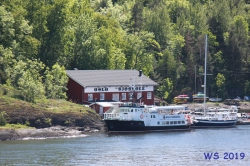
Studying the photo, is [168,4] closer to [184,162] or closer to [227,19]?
[227,19]

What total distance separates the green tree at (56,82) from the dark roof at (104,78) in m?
1.96

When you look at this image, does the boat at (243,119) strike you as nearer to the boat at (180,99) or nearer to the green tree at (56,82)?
the boat at (180,99)

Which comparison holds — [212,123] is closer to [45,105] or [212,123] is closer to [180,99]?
[45,105]

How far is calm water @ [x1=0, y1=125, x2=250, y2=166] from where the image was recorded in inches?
2697

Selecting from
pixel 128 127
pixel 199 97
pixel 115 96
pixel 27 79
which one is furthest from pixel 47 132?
pixel 199 97

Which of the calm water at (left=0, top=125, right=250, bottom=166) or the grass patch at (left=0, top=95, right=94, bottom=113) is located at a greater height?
the grass patch at (left=0, top=95, right=94, bottom=113)

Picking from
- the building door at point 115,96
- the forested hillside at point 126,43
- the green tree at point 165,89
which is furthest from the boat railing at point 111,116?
the green tree at point 165,89

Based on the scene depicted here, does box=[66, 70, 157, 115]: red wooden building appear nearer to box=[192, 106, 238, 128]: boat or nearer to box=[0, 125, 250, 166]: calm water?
box=[192, 106, 238, 128]: boat

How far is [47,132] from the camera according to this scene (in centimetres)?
8481

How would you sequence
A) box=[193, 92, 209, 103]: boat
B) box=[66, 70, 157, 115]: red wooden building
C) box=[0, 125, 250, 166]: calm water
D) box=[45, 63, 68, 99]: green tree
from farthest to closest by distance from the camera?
1. box=[193, 92, 209, 103]: boat
2. box=[66, 70, 157, 115]: red wooden building
3. box=[45, 63, 68, 99]: green tree
4. box=[0, 125, 250, 166]: calm water

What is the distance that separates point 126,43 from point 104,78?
911 inches

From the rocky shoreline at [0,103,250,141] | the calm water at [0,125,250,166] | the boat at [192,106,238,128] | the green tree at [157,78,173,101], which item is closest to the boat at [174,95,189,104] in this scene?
the green tree at [157,78,173,101]

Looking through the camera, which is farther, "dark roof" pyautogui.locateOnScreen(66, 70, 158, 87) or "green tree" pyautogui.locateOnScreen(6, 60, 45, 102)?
"dark roof" pyautogui.locateOnScreen(66, 70, 158, 87)

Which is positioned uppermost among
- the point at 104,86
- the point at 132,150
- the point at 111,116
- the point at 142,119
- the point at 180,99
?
the point at 104,86
